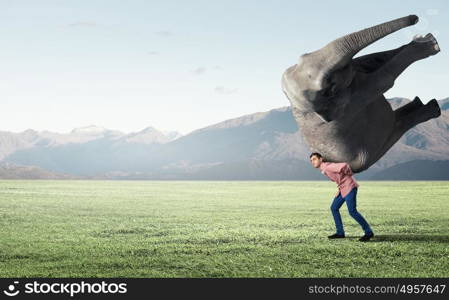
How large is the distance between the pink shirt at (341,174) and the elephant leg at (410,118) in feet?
1.95

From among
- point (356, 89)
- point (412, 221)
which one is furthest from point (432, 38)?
point (412, 221)

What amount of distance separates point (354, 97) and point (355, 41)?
892 mm

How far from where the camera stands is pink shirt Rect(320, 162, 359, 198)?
8.21 metres

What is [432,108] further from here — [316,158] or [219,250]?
[219,250]

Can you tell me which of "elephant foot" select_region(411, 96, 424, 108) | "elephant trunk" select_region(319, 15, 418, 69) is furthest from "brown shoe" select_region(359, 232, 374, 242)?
"elephant trunk" select_region(319, 15, 418, 69)

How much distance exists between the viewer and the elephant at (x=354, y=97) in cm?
641

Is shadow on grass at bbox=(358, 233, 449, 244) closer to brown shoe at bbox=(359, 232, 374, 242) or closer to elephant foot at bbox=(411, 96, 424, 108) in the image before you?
brown shoe at bbox=(359, 232, 374, 242)

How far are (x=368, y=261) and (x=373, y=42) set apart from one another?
22.3 feet

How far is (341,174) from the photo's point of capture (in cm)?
946

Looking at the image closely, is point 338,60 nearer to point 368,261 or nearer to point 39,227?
point 368,261

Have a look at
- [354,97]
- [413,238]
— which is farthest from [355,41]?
[413,238]

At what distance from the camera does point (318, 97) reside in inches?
256

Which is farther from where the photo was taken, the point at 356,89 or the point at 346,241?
the point at 346,241

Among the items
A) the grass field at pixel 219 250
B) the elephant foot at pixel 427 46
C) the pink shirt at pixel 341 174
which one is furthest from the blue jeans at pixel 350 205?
the elephant foot at pixel 427 46
